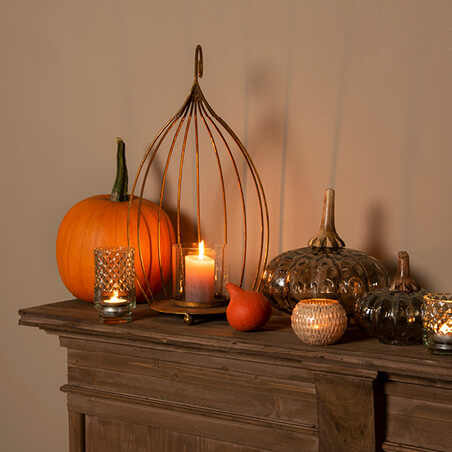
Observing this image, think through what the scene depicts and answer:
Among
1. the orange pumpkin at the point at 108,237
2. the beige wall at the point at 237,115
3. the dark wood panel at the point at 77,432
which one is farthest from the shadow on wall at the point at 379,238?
Answer: the dark wood panel at the point at 77,432

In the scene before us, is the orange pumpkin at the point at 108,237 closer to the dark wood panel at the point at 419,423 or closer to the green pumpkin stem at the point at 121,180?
the green pumpkin stem at the point at 121,180

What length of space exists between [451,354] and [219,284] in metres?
→ 0.46

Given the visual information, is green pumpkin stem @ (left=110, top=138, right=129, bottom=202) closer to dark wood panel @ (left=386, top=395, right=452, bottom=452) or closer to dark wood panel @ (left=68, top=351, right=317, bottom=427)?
dark wood panel @ (left=68, top=351, right=317, bottom=427)

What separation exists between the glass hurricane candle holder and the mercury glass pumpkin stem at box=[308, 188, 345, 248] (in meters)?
0.25

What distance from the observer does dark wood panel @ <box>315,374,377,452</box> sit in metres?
0.95

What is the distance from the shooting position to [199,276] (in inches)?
45.6

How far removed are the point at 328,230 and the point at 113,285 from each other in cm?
41

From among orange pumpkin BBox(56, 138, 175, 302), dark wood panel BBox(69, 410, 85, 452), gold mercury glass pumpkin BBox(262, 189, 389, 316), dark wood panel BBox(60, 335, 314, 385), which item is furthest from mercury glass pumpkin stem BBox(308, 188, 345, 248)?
dark wood panel BBox(69, 410, 85, 452)

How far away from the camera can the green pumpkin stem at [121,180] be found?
1344 millimetres

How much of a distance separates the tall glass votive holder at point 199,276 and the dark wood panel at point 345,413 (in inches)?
10.9

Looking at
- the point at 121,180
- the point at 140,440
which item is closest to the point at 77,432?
the point at 140,440

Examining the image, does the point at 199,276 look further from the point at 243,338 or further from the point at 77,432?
the point at 77,432

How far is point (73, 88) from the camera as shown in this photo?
154cm

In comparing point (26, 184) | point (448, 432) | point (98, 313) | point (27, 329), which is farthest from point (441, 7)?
point (27, 329)
